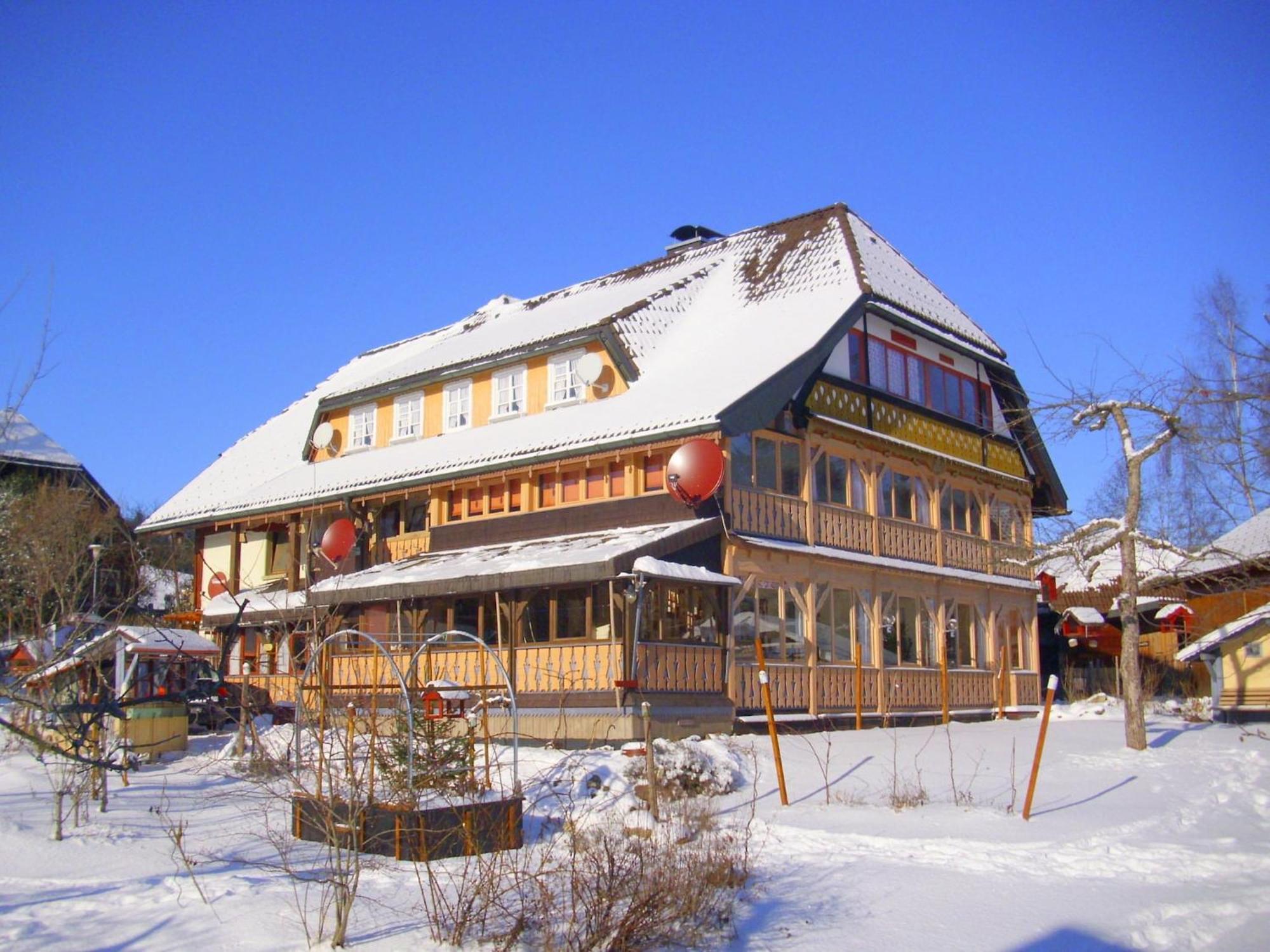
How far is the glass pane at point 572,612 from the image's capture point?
2181 centimetres

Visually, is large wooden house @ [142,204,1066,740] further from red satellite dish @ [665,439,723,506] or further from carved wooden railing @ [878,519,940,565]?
red satellite dish @ [665,439,723,506]

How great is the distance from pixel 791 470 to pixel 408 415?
9948mm

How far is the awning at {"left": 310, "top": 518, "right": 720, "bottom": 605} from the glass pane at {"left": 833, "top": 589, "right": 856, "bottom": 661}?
4.43 m

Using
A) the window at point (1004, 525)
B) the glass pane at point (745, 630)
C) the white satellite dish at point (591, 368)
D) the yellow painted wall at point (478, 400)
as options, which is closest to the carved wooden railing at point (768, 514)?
the glass pane at point (745, 630)

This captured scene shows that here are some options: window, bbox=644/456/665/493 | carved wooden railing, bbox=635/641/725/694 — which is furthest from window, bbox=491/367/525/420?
carved wooden railing, bbox=635/641/725/694

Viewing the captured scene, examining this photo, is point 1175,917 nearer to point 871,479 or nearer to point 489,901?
point 489,901

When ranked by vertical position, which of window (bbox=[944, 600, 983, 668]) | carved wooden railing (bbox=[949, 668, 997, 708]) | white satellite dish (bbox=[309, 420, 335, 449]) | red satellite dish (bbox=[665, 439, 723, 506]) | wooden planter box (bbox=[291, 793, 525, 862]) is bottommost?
wooden planter box (bbox=[291, 793, 525, 862])

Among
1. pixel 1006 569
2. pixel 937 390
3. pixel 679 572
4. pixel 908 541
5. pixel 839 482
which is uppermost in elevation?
pixel 937 390

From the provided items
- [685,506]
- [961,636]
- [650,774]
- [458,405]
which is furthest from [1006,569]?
[650,774]

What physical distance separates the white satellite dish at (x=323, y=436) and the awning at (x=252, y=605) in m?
3.44

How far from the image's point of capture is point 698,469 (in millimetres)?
20344

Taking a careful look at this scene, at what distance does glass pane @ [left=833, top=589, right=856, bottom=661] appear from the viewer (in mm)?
24500

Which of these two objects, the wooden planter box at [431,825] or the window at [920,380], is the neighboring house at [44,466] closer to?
the window at [920,380]

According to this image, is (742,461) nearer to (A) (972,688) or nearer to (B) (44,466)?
(A) (972,688)
